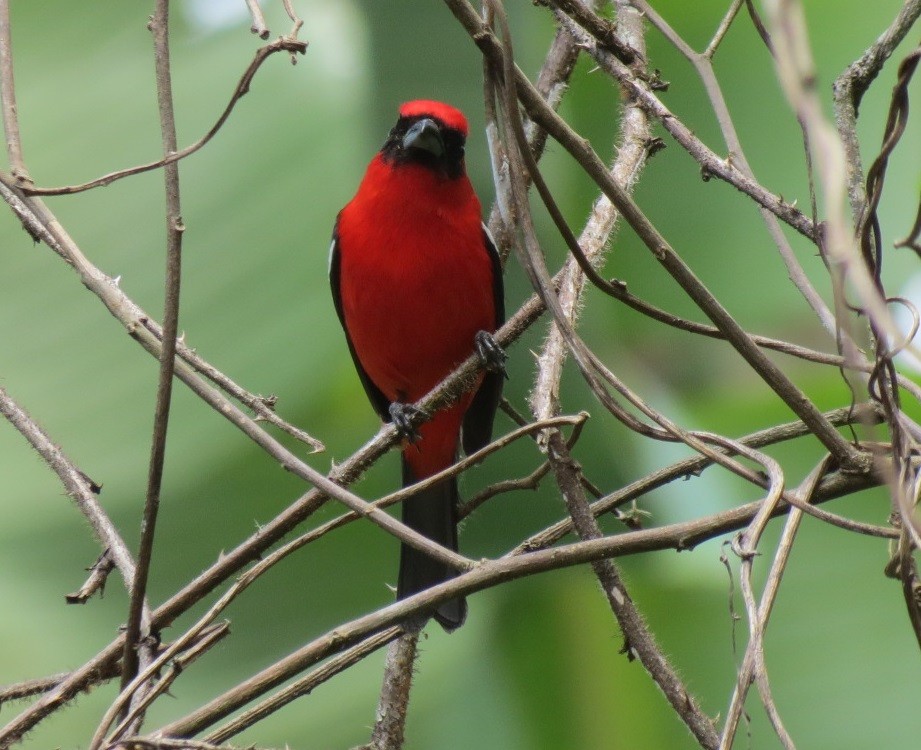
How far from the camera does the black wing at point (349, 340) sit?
382 cm

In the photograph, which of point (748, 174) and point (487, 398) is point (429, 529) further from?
point (748, 174)

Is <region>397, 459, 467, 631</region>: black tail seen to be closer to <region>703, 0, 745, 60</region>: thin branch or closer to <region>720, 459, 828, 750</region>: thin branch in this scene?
<region>703, 0, 745, 60</region>: thin branch

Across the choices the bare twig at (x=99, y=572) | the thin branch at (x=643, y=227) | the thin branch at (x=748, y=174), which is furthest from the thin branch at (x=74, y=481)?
the thin branch at (x=748, y=174)

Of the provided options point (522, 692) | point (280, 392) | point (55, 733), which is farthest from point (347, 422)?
point (55, 733)

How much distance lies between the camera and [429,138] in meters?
3.58

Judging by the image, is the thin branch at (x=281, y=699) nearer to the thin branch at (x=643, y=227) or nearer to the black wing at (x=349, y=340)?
the thin branch at (x=643, y=227)

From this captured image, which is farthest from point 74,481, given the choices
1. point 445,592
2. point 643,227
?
point 643,227

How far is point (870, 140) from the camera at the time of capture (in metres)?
3.21

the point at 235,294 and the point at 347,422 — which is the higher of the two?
the point at 235,294

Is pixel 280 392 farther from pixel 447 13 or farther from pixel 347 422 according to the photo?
pixel 447 13

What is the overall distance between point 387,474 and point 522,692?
1268 mm

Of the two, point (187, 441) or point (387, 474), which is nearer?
point (187, 441)

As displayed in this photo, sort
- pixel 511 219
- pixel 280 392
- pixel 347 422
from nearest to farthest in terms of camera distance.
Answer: pixel 511 219
pixel 280 392
pixel 347 422

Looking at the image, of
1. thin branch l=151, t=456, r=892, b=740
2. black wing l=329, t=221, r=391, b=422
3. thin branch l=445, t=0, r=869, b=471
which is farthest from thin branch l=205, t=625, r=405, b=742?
black wing l=329, t=221, r=391, b=422
